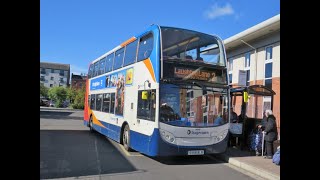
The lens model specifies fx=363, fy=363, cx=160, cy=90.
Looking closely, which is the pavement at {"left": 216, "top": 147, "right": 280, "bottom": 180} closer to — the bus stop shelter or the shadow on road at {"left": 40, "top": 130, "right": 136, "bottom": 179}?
the bus stop shelter

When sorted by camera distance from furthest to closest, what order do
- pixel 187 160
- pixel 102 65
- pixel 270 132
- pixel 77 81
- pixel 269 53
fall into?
pixel 77 81, pixel 269 53, pixel 102 65, pixel 187 160, pixel 270 132

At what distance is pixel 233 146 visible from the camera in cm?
1392

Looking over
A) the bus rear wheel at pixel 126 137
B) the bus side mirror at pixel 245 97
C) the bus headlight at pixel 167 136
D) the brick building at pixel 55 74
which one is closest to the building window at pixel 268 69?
the bus side mirror at pixel 245 97

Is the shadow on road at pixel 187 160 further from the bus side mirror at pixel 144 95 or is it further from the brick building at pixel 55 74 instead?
the brick building at pixel 55 74

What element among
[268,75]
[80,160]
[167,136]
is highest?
[268,75]

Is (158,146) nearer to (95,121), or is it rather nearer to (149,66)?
(149,66)

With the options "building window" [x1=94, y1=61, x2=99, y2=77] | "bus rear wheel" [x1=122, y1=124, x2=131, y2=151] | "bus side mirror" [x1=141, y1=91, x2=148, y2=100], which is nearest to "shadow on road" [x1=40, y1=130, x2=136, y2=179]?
"bus rear wheel" [x1=122, y1=124, x2=131, y2=151]

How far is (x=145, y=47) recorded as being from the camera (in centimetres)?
1122

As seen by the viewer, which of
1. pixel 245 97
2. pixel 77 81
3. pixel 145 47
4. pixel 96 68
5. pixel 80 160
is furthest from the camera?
pixel 77 81

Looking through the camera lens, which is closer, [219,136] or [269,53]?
[219,136]

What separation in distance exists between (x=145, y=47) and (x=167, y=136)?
117 inches

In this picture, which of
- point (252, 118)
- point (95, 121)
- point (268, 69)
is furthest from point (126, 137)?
point (268, 69)

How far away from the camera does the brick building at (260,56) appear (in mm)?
17828
